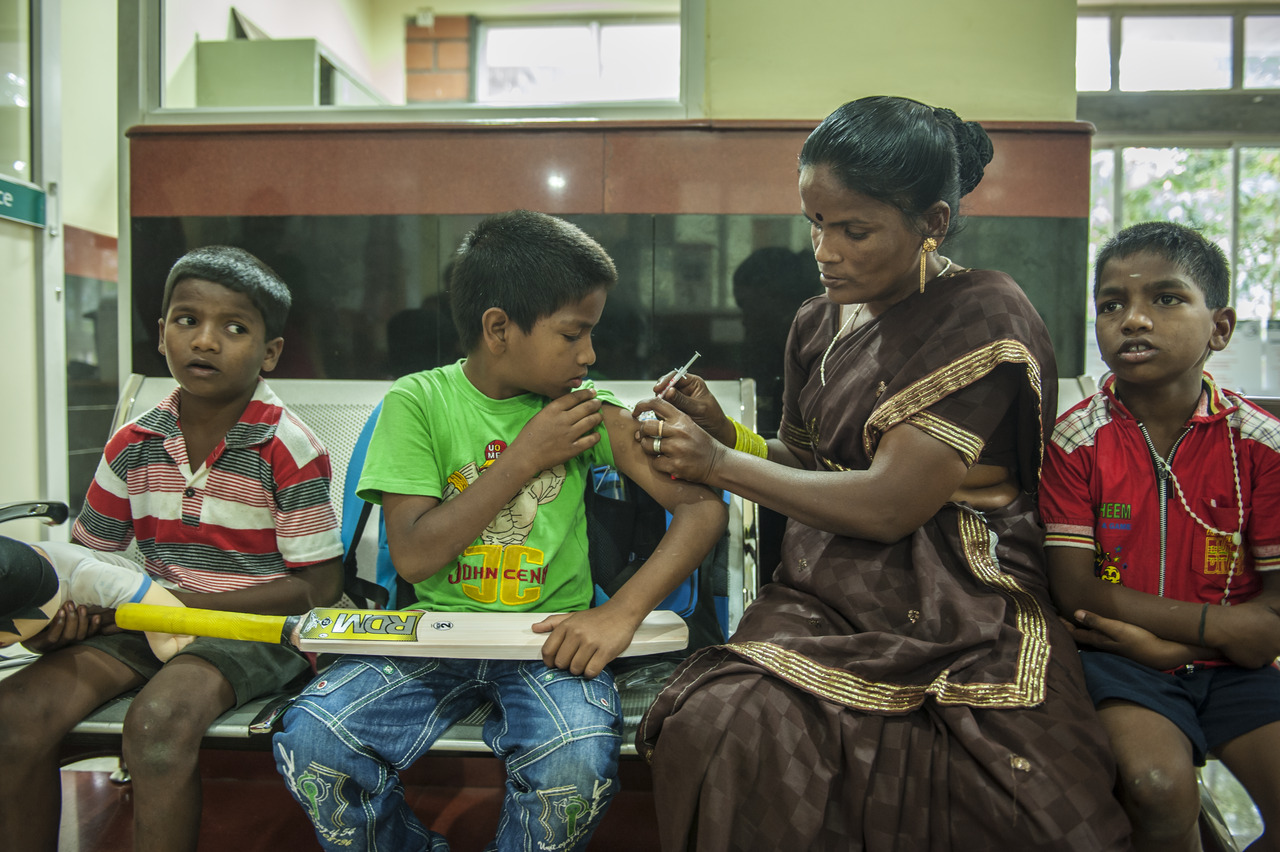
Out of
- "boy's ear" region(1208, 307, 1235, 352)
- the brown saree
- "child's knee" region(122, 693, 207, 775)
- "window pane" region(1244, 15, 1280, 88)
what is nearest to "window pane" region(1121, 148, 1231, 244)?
"window pane" region(1244, 15, 1280, 88)

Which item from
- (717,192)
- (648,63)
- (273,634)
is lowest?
(273,634)

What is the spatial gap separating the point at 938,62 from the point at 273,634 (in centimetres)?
227

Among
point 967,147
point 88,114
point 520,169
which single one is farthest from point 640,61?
point 88,114

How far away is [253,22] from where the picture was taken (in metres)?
4.06

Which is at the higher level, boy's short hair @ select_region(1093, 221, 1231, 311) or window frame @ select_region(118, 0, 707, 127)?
window frame @ select_region(118, 0, 707, 127)

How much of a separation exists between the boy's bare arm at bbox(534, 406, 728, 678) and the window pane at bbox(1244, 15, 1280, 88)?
5.20m

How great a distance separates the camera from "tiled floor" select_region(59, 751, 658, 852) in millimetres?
1970

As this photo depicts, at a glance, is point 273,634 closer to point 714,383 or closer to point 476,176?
point 714,383

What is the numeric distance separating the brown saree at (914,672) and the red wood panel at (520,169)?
95 centimetres

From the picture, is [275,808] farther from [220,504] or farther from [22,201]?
[22,201]

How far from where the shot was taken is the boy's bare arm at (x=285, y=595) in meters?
1.62

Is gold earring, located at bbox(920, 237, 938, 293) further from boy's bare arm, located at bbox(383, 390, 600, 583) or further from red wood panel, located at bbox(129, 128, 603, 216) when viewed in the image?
red wood panel, located at bbox(129, 128, 603, 216)

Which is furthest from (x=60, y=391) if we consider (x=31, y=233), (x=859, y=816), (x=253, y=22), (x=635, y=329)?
(x=859, y=816)

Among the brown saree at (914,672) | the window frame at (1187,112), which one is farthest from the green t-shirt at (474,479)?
the window frame at (1187,112)
